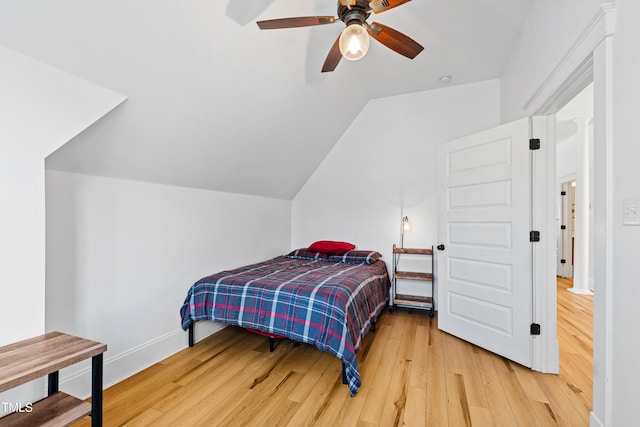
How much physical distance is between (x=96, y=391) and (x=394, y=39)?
8.06ft

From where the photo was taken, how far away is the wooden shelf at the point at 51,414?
123 centimetres

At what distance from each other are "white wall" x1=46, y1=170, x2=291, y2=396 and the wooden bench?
435mm

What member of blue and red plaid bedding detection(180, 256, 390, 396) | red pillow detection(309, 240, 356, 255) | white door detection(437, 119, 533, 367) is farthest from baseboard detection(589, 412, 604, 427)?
red pillow detection(309, 240, 356, 255)

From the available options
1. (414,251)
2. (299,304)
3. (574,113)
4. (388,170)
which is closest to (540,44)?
(388,170)

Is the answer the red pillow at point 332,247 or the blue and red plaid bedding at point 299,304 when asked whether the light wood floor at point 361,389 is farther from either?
the red pillow at point 332,247

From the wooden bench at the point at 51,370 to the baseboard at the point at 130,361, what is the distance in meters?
0.42

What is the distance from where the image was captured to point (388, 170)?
13.0ft

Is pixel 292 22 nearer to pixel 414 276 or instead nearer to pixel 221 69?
pixel 221 69

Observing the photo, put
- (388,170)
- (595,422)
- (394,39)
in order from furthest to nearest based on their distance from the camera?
(388,170)
(394,39)
(595,422)

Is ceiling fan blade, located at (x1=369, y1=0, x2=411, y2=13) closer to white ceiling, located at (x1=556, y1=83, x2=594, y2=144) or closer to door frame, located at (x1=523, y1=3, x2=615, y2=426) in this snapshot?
door frame, located at (x1=523, y1=3, x2=615, y2=426)

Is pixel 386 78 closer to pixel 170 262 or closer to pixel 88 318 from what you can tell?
pixel 170 262

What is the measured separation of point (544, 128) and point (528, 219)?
0.72 m

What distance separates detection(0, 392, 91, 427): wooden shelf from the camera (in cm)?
123

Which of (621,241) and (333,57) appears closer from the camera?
(621,241)
